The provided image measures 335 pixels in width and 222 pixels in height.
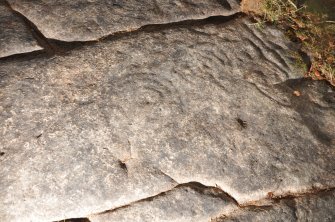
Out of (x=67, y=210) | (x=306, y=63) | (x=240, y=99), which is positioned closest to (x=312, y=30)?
(x=306, y=63)

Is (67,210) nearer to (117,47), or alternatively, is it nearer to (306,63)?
(117,47)

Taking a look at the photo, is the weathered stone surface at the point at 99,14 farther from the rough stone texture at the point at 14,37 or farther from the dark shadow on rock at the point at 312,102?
the dark shadow on rock at the point at 312,102

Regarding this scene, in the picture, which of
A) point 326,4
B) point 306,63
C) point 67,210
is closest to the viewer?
point 67,210

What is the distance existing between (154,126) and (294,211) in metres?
1.22

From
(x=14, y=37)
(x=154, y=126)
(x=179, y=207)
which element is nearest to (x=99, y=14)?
(x=14, y=37)

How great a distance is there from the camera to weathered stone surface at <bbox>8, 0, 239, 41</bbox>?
10.9 ft

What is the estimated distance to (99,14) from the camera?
346 cm

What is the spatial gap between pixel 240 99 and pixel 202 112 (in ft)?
1.22

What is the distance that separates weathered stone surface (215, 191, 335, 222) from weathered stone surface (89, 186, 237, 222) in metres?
0.09

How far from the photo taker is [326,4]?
4.34 meters

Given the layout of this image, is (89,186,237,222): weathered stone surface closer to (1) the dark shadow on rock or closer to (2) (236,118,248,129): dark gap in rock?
(2) (236,118,248,129): dark gap in rock

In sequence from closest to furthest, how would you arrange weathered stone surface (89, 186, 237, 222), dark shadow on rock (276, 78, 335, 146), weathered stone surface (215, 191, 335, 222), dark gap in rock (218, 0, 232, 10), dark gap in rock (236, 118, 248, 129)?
weathered stone surface (89, 186, 237, 222) → weathered stone surface (215, 191, 335, 222) → dark gap in rock (236, 118, 248, 129) → dark shadow on rock (276, 78, 335, 146) → dark gap in rock (218, 0, 232, 10)

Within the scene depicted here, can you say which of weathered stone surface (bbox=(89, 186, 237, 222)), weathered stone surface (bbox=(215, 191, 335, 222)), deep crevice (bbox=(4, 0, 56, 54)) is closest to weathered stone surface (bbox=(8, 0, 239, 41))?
deep crevice (bbox=(4, 0, 56, 54))

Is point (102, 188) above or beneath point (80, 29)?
beneath
